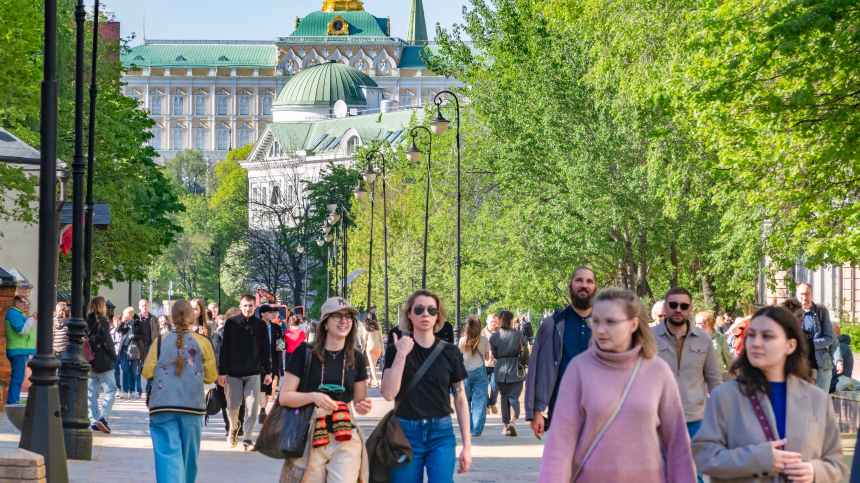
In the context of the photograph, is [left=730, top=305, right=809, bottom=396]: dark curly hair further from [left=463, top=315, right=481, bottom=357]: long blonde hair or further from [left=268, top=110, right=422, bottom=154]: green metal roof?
[left=268, top=110, right=422, bottom=154]: green metal roof

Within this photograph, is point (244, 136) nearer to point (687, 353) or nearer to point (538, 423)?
point (687, 353)

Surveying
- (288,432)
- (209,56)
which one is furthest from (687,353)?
(209,56)

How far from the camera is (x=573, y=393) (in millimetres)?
4664

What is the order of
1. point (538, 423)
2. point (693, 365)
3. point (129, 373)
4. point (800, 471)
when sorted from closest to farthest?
point (800, 471)
point (538, 423)
point (693, 365)
point (129, 373)

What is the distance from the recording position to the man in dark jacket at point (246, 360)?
523 inches

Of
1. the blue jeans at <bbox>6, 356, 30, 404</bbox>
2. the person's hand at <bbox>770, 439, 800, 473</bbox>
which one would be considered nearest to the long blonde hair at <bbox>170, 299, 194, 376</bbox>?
the person's hand at <bbox>770, 439, 800, 473</bbox>

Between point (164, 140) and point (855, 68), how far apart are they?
16462cm

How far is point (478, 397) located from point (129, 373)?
9915 mm

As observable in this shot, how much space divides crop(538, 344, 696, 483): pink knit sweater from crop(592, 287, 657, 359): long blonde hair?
0.05 metres

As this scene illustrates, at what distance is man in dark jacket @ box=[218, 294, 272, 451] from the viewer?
13.3 m

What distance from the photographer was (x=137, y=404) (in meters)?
21.2

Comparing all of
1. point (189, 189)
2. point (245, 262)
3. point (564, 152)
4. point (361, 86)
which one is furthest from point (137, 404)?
point (189, 189)

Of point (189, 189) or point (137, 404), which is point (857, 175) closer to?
point (137, 404)

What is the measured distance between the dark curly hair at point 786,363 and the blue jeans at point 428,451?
104 inches
